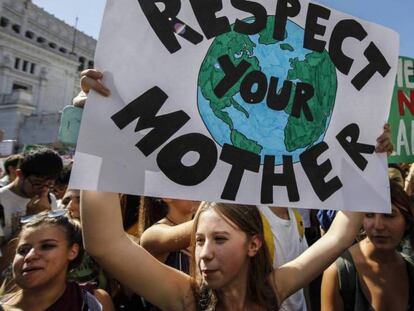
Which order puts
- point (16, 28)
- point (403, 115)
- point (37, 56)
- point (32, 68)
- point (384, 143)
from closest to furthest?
point (384, 143)
point (403, 115)
point (37, 56)
point (32, 68)
point (16, 28)

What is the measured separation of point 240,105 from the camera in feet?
4.33

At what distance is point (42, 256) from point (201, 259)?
0.66 metres

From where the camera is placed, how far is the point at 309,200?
4.45 ft

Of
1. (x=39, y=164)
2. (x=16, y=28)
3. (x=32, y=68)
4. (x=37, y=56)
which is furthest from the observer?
(x=16, y=28)

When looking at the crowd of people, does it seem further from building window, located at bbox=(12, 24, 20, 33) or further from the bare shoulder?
building window, located at bbox=(12, 24, 20, 33)

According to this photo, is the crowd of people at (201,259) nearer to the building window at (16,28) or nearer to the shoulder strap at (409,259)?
the shoulder strap at (409,259)

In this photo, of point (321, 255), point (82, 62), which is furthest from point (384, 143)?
point (82, 62)

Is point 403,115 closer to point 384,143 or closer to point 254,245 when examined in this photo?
point 384,143

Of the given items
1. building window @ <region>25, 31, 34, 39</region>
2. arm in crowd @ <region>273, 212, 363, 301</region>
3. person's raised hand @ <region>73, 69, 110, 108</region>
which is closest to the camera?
person's raised hand @ <region>73, 69, 110, 108</region>

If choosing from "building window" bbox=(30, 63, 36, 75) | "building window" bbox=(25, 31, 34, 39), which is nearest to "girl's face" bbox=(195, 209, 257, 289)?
"building window" bbox=(30, 63, 36, 75)

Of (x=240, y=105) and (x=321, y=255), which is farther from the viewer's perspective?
(x=321, y=255)

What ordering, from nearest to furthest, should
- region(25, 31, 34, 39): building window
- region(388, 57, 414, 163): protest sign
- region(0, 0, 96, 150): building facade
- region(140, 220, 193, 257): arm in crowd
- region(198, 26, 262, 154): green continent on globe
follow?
1. region(198, 26, 262, 154): green continent on globe
2. region(140, 220, 193, 257): arm in crowd
3. region(388, 57, 414, 163): protest sign
4. region(0, 0, 96, 150): building facade
5. region(25, 31, 34, 39): building window

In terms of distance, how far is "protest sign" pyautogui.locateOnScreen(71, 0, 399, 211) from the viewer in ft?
3.81

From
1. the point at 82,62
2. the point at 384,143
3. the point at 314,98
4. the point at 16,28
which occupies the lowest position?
the point at 384,143
